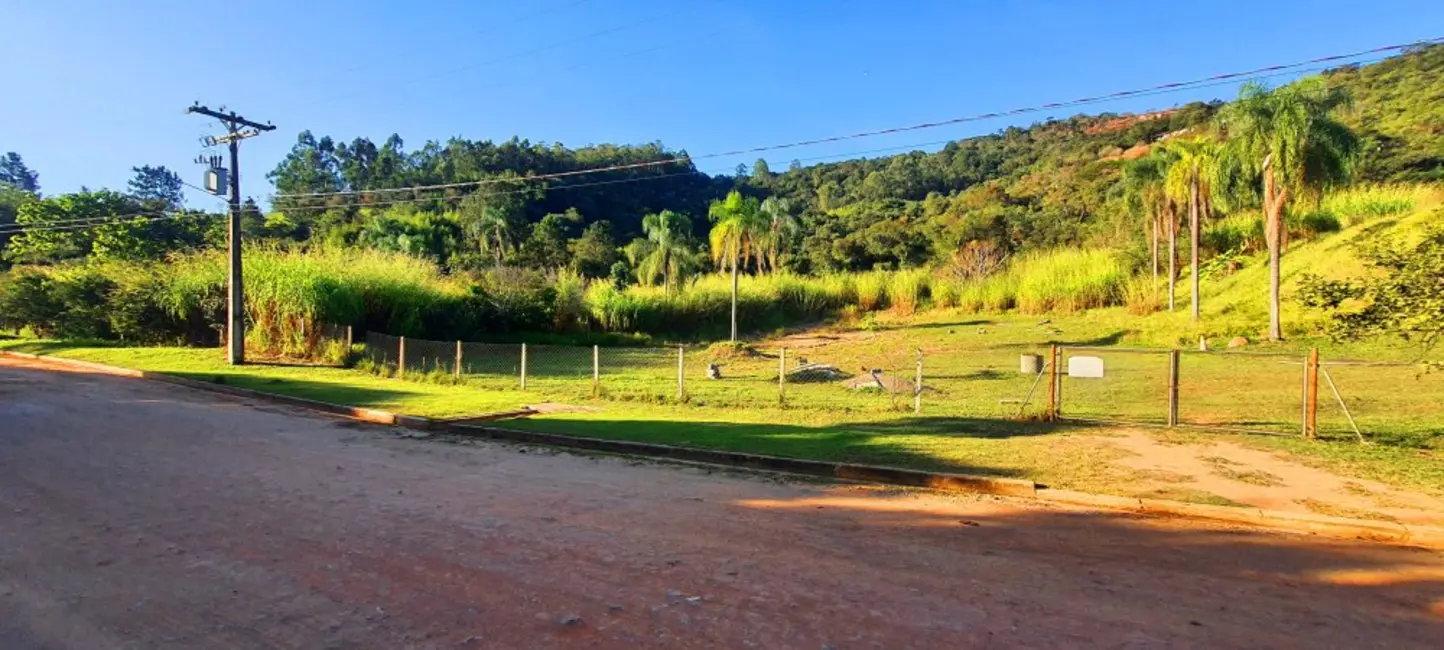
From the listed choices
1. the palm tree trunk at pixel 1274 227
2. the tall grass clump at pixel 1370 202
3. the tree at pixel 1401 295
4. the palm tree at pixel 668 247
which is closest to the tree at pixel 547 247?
the palm tree at pixel 668 247

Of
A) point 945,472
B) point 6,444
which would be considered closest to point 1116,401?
point 945,472

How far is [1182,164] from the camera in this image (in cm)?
3231

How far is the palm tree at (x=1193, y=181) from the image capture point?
3083cm

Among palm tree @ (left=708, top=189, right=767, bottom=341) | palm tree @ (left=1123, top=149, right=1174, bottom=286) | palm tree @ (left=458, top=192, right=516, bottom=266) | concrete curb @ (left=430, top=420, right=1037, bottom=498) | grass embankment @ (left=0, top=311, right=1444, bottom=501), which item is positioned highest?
palm tree @ (left=458, top=192, right=516, bottom=266)

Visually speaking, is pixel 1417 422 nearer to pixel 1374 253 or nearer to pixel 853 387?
pixel 1374 253

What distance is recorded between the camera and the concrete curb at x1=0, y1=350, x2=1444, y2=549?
22.0ft

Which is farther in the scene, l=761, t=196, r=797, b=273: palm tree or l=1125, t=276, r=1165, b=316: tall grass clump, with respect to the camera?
l=761, t=196, r=797, b=273: palm tree

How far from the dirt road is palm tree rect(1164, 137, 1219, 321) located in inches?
1119

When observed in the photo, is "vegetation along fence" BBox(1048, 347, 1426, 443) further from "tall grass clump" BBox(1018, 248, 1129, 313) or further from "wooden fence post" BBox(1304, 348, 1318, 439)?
"tall grass clump" BBox(1018, 248, 1129, 313)

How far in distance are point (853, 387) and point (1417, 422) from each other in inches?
411

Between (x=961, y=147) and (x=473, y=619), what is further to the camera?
(x=961, y=147)

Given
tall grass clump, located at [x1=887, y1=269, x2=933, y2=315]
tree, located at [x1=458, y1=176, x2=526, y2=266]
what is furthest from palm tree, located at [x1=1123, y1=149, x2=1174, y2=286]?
tree, located at [x1=458, y1=176, x2=526, y2=266]

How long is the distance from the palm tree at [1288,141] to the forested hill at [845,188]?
20.3 m

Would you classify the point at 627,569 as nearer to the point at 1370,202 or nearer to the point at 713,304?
the point at 713,304
